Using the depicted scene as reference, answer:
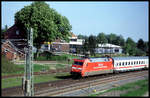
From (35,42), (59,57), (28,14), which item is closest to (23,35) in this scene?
(35,42)

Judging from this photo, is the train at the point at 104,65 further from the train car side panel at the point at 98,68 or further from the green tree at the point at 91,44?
the green tree at the point at 91,44

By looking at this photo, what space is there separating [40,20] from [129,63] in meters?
19.3

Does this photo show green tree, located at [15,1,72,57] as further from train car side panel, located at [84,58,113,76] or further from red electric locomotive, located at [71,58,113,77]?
train car side panel, located at [84,58,113,76]

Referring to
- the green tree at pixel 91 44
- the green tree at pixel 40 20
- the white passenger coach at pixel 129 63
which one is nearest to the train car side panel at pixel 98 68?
the white passenger coach at pixel 129 63

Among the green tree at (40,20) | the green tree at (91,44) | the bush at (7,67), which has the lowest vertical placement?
the bush at (7,67)

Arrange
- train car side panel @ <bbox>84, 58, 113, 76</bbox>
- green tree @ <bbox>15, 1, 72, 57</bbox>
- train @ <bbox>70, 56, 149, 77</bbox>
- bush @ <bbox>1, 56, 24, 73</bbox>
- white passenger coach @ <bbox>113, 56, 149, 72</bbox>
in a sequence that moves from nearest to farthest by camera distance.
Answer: train @ <bbox>70, 56, 149, 77</bbox>, train car side panel @ <bbox>84, 58, 113, 76</bbox>, bush @ <bbox>1, 56, 24, 73</bbox>, white passenger coach @ <bbox>113, 56, 149, 72</bbox>, green tree @ <bbox>15, 1, 72, 57</bbox>

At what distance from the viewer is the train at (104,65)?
27781 mm

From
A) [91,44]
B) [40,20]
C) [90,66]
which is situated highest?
[40,20]

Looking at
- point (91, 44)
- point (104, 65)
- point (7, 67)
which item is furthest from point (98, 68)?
point (91, 44)

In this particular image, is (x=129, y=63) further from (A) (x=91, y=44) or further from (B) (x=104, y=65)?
(A) (x=91, y=44)

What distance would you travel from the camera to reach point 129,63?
36094 mm

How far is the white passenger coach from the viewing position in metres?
33.5

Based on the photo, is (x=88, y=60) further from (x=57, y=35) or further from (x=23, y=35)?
(x=23, y=35)

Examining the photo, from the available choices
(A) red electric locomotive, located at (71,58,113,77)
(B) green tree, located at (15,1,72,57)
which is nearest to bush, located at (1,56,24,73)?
(A) red electric locomotive, located at (71,58,113,77)
